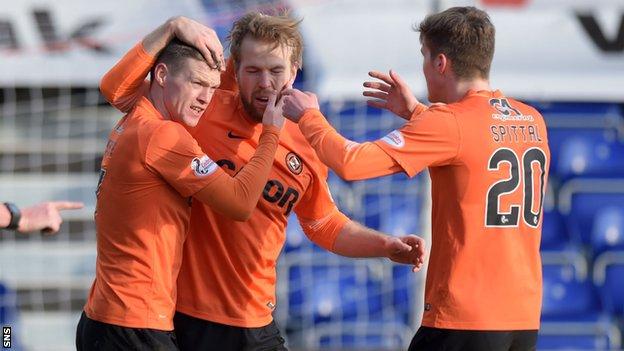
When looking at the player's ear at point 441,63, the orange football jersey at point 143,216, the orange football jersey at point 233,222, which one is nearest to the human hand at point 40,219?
the orange football jersey at point 143,216

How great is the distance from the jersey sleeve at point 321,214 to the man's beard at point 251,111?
32 centimetres

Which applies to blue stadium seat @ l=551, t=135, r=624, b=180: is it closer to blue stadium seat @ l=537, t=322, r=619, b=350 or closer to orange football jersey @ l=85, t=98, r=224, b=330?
blue stadium seat @ l=537, t=322, r=619, b=350

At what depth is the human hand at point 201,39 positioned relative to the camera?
4004 mm

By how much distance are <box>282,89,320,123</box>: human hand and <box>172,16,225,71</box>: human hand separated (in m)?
0.27

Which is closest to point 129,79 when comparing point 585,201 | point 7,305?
point 7,305

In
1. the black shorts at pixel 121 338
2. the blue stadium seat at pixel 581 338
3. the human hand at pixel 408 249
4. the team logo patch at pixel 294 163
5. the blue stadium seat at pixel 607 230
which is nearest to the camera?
the black shorts at pixel 121 338

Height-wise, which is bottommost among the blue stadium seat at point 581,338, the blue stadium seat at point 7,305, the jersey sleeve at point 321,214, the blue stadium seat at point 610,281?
the blue stadium seat at point 581,338

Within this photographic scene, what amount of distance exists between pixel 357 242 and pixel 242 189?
2.38 ft

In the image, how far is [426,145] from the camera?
158 inches

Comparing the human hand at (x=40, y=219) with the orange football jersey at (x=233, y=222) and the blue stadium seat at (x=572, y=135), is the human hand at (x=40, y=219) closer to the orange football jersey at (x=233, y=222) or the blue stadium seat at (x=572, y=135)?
the orange football jersey at (x=233, y=222)

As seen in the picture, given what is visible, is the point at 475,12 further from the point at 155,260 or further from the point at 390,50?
the point at 390,50

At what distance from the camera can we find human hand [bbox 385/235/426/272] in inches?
167

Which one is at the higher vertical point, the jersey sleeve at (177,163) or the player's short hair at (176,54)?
the player's short hair at (176,54)

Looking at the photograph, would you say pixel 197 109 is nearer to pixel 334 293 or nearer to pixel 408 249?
pixel 408 249
